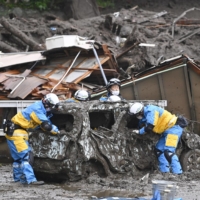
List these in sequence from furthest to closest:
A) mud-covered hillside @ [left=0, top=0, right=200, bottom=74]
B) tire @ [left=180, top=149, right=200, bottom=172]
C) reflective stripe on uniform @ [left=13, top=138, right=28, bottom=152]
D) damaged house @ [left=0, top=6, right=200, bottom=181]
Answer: mud-covered hillside @ [left=0, top=0, right=200, bottom=74] → tire @ [left=180, top=149, right=200, bottom=172] → reflective stripe on uniform @ [left=13, top=138, right=28, bottom=152] → damaged house @ [left=0, top=6, right=200, bottom=181]

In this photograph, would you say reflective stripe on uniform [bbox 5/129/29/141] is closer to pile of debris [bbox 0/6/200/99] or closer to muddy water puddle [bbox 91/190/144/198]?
muddy water puddle [bbox 91/190/144/198]

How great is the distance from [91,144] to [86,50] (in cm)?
562

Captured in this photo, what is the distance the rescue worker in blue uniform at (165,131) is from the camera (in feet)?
35.4

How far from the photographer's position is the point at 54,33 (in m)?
20.8

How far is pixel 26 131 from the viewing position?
10633 mm

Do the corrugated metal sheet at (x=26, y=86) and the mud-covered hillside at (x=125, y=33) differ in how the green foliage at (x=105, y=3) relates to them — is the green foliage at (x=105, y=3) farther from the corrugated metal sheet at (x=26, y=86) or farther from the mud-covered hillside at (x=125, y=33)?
the corrugated metal sheet at (x=26, y=86)

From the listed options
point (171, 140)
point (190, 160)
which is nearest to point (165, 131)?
point (171, 140)

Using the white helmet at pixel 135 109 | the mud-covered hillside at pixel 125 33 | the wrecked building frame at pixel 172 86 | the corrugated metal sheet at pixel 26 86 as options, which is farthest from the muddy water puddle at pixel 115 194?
the mud-covered hillside at pixel 125 33

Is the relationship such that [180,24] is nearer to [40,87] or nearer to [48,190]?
[40,87]

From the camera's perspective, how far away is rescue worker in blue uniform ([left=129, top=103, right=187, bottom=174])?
10.8 m

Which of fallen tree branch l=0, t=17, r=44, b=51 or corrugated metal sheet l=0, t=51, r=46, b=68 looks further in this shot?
fallen tree branch l=0, t=17, r=44, b=51

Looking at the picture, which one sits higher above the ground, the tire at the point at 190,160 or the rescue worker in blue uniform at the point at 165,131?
the rescue worker in blue uniform at the point at 165,131

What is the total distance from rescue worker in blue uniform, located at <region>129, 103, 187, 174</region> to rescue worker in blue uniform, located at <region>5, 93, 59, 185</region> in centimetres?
160

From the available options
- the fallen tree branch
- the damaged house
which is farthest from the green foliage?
the fallen tree branch
